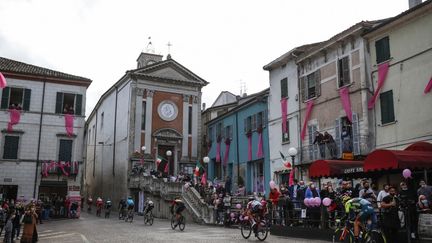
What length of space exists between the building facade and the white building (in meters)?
11.6

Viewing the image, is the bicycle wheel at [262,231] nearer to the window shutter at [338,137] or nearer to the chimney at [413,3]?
the window shutter at [338,137]

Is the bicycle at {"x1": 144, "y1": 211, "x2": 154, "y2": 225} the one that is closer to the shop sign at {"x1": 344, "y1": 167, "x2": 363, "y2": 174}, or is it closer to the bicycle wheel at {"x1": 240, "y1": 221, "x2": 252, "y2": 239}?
the bicycle wheel at {"x1": 240, "y1": 221, "x2": 252, "y2": 239}

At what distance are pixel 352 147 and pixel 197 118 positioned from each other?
21.5m

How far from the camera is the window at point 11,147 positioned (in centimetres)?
3278

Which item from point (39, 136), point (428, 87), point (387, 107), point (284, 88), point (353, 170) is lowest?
point (353, 170)

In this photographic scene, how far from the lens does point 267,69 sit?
3281 centimetres

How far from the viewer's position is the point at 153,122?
41.2m

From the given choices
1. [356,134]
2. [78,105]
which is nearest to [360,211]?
[356,134]

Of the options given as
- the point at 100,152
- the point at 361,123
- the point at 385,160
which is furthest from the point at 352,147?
the point at 100,152

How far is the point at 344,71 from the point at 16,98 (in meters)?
23.8

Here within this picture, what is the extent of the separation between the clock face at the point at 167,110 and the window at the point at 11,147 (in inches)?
508

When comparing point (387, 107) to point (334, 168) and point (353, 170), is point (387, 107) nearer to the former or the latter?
point (353, 170)

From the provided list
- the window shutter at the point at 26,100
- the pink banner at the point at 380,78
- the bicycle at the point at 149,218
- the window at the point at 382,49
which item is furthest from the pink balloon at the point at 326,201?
the window shutter at the point at 26,100

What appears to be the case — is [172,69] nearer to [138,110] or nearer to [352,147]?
[138,110]
